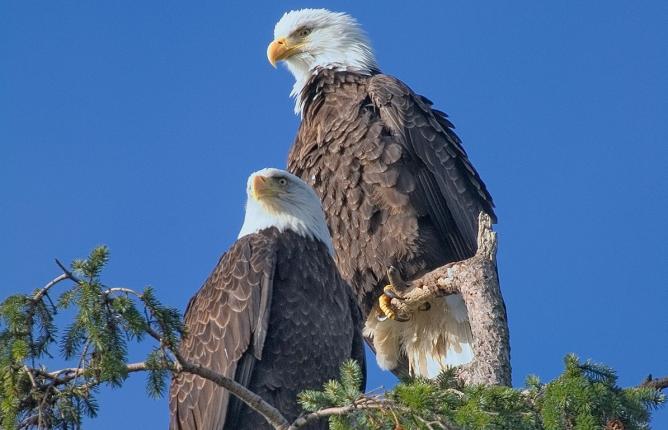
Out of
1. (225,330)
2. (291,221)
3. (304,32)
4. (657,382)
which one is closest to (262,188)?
(291,221)

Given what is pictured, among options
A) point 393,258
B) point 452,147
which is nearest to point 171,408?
point 393,258

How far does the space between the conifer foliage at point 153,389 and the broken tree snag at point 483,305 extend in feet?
4.34

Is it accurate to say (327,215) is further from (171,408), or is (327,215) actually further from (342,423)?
(342,423)

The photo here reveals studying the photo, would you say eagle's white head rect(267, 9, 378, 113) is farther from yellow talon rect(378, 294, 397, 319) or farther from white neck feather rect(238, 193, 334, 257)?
white neck feather rect(238, 193, 334, 257)

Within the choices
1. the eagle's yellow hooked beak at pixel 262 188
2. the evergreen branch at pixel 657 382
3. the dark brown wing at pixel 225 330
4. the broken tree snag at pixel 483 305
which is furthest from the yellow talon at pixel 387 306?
the evergreen branch at pixel 657 382

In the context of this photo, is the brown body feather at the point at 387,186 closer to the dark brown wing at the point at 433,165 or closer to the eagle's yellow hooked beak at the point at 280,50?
the dark brown wing at the point at 433,165

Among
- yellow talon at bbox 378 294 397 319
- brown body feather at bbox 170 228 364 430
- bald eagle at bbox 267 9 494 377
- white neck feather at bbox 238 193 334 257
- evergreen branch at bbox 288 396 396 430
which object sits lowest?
evergreen branch at bbox 288 396 396 430

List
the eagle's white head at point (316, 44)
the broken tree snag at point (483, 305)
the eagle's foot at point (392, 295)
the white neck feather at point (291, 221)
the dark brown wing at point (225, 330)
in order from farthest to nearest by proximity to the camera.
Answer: the eagle's white head at point (316, 44) → the eagle's foot at point (392, 295) → the white neck feather at point (291, 221) → the broken tree snag at point (483, 305) → the dark brown wing at point (225, 330)

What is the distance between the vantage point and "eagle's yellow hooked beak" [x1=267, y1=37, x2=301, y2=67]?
7129mm

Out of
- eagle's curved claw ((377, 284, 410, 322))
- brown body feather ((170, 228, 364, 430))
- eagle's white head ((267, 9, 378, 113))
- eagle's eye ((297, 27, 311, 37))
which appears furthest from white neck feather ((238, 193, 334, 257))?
eagle's eye ((297, 27, 311, 37))

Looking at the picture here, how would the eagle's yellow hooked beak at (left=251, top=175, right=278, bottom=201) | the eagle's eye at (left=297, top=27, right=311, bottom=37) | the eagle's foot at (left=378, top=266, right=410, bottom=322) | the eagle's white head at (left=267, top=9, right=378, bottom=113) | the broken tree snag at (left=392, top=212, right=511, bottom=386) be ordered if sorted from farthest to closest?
1. the eagle's eye at (left=297, top=27, right=311, bottom=37)
2. the eagle's white head at (left=267, top=9, right=378, bottom=113)
3. the eagle's foot at (left=378, top=266, right=410, bottom=322)
4. the eagle's yellow hooked beak at (left=251, top=175, right=278, bottom=201)
5. the broken tree snag at (left=392, top=212, right=511, bottom=386)

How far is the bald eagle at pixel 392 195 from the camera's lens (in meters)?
6.31

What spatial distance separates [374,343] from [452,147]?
4.11ft

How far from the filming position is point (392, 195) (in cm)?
629
